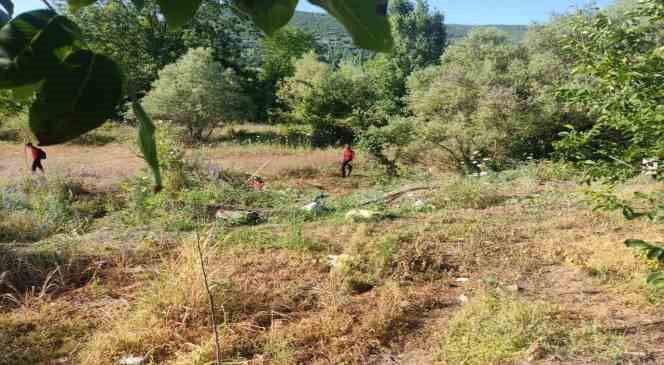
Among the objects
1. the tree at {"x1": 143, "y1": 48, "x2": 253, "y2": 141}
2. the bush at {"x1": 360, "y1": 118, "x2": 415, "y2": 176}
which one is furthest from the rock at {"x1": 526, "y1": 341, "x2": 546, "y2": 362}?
the tree at {"x1": 143, "y1": 48, "x2": 253, "y2": 141}

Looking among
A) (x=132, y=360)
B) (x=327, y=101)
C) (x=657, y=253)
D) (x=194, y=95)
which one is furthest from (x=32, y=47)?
(x=327, y=101)

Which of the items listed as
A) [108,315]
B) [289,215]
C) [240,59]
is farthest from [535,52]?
[240,59]

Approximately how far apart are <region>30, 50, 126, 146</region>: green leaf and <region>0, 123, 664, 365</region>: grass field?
2382mm

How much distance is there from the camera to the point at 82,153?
48.3ft

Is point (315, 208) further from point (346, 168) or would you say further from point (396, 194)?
point (346, 168)

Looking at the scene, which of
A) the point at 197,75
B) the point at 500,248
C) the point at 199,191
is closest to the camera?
the point at 500,248

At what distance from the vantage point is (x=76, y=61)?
0.30 meters

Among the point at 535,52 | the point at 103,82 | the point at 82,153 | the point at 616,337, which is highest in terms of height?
the point at 535,52

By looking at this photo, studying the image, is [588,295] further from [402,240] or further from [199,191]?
[199,191]

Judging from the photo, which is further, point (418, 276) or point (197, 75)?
point (197, 75)

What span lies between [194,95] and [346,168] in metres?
7.52

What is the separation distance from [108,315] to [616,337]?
10.6 ft

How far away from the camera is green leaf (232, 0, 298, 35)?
0.33 m

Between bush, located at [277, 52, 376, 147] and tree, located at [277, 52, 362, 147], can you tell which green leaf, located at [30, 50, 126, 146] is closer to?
bush, located at [277, 52, 376, 147]
